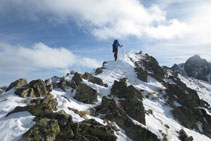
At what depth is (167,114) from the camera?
30.2 metres

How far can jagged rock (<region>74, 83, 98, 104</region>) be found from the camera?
21219mm

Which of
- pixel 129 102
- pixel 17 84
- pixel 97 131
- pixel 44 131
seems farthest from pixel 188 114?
pixel 17 84

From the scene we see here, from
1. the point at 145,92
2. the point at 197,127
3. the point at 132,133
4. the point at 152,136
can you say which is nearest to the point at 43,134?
the point at 132,133

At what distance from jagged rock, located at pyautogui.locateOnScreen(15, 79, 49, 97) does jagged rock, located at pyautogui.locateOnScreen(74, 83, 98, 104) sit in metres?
5.54

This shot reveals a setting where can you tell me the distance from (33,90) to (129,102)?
14992 millimetres

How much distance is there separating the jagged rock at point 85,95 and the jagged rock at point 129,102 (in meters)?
5.05

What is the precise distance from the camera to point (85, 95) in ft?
71.3

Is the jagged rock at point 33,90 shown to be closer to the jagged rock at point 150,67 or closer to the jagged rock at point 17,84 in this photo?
the jagged rock at point 17,84

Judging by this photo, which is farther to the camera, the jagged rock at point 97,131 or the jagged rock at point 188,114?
the jagged rock at point 188,114

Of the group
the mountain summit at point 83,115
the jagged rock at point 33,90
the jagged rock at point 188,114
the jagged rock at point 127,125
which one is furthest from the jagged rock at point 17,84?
the jagged rock at point 188,114

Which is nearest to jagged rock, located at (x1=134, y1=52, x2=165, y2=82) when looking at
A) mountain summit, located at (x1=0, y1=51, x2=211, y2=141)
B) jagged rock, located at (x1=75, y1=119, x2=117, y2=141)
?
mountain summit, located at (x1=0, y1=51, x2=211, y2=141)

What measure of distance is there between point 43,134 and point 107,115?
1002 centimetres

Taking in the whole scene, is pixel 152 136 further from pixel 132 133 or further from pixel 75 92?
pixel 75 92

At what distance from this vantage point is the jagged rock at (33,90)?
15.9 meters
